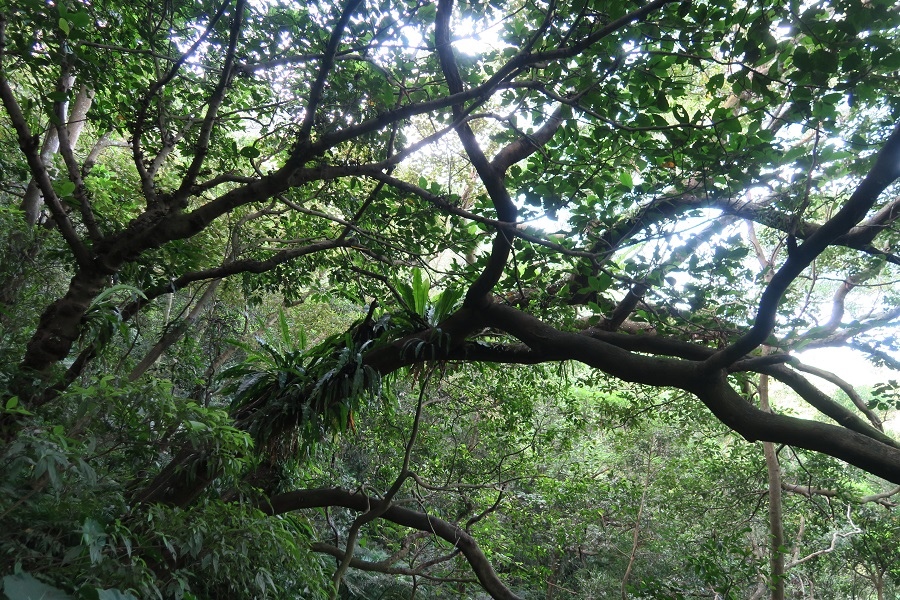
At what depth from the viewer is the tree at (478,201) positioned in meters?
2.09

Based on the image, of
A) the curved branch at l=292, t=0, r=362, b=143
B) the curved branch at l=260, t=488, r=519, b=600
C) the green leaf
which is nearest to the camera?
the green leaf

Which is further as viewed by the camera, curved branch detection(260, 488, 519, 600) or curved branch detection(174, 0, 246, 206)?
curved branch detection(260, 488, 519, 600)

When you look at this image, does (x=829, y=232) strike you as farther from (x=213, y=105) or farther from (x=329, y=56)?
(x=213, y=105)

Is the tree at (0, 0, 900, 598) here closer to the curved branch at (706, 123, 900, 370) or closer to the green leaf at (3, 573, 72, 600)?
the curved branch at (706, 123, 900, 370)

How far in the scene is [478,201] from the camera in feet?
10.5

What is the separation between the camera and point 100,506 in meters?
1.89

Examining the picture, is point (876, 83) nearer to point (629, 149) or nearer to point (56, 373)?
point (629, 149)

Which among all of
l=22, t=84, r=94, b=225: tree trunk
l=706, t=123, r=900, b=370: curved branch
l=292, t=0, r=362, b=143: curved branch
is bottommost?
l=706, t=123, r=900, b=370: curved branch

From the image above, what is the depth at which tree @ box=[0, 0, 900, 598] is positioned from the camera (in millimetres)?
2094

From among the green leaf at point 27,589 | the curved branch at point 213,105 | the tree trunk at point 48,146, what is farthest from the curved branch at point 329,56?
the tree trunk at point 48,146

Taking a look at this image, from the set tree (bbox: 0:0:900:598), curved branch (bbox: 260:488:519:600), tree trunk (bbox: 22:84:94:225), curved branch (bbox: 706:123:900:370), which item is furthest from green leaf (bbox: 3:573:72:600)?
tree trunk (bbox: 22:84:94:225)

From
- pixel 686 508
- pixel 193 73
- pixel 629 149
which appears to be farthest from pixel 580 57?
pixel 686 508

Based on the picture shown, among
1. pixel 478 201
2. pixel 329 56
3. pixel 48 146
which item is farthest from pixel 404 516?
pixel 48 146

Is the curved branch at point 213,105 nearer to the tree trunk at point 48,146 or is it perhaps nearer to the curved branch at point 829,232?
the tree trunk at point 48,146
